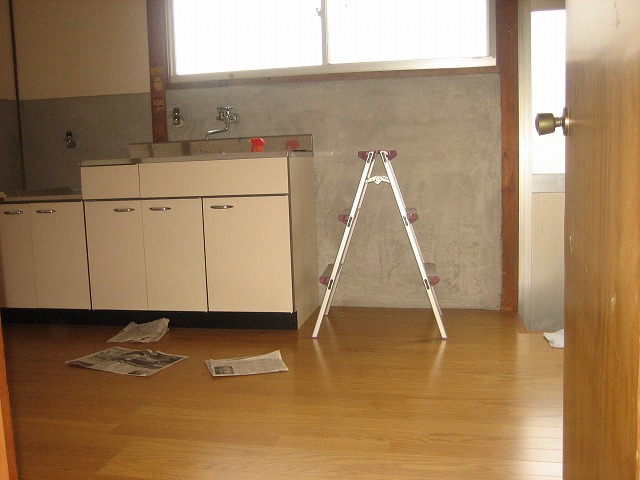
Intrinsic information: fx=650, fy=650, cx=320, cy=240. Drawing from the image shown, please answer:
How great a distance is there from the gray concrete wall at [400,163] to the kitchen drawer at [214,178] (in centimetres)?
62

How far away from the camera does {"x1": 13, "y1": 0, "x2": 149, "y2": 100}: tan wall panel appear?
13.1 feet

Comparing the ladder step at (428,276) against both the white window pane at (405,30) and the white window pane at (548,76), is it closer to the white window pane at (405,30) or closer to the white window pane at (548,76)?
the white window pane at (548,76)

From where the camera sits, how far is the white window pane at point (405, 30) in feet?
11.8

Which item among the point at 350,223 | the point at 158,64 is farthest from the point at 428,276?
the point at 158,64

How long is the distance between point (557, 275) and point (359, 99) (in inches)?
57.9

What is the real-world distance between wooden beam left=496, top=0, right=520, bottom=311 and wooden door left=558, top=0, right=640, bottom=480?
89.2 inches

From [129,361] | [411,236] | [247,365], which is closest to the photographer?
[247,365]

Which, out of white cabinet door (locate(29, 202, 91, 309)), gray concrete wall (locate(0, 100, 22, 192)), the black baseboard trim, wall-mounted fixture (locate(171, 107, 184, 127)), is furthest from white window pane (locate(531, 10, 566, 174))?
gray concrete wall (locate(0, 100, 22, 192))

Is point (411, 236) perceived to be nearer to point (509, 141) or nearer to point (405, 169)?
point (405, 169)

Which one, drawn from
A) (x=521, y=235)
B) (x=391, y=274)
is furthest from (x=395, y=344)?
(x=521, y=235)

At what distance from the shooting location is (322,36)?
3.74 metres

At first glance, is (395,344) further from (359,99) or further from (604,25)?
(604,25)

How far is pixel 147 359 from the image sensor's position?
291cm

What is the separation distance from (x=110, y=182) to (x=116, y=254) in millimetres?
385
